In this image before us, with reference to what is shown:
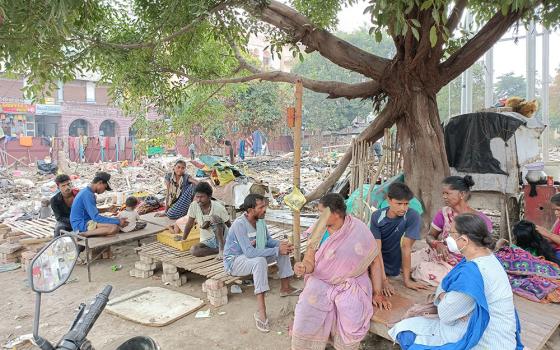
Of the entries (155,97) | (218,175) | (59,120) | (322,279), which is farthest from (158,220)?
(59,120)

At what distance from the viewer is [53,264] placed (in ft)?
6.32

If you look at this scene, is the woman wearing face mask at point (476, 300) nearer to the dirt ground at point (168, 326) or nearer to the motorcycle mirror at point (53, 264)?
the dirt ground at point (168, 326)

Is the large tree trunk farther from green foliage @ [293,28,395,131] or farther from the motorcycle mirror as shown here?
green foliage @ [293,28,395,131]

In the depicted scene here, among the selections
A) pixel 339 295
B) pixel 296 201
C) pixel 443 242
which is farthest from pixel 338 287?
pixel 443 242

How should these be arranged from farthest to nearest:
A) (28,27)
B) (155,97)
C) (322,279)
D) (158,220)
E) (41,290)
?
(155,97)
(158,220)
(28,27)
(322,279)
(41,290)

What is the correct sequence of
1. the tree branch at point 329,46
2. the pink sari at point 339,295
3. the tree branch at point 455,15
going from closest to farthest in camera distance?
the pink sari at point 339,295, the tree branch at point 455,15, the tree branch at point 329,46

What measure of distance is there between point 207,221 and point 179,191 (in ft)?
7.71

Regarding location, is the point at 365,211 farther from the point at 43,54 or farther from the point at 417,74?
the point at 43,54

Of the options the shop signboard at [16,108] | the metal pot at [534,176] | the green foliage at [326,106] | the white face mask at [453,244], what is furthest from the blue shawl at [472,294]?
the shop signboard at [16,108]

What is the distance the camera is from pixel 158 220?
7629 mm

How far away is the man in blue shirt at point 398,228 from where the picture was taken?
3777 millimetres

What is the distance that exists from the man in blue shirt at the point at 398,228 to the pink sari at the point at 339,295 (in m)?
0.43

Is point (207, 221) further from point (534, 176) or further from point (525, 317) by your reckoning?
point (534, 176)

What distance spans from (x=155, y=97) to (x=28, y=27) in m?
3.93
